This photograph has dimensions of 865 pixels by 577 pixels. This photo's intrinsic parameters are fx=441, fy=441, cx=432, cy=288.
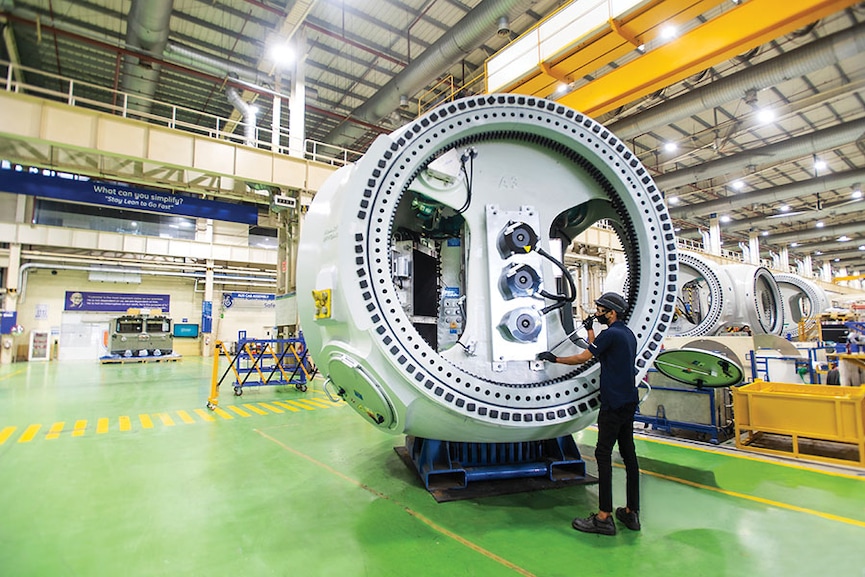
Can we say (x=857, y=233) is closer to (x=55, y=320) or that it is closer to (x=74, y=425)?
(x=74, y=425)

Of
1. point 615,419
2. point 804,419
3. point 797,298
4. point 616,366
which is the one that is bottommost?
point 804,419

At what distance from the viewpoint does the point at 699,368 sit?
165 inches

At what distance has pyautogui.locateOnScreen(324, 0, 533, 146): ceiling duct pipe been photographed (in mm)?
8867

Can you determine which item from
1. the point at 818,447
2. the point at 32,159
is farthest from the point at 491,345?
the point at 32,159

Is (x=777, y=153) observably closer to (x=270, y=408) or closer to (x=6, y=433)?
(x=270, y=408)

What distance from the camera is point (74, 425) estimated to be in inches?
207

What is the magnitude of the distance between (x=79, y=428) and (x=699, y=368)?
22.1 feet

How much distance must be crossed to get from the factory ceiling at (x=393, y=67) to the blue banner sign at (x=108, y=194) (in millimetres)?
2209

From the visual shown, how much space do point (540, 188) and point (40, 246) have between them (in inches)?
783

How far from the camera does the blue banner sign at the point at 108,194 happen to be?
30.1ft

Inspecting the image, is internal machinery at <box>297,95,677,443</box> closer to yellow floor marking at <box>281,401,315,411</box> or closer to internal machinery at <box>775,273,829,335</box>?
yellow floor marking at <box>281,401,315,411</box>

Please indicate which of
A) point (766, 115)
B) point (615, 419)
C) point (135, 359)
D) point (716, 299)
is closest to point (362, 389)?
point (615, 419)

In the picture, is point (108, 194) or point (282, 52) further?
point (108, 194)

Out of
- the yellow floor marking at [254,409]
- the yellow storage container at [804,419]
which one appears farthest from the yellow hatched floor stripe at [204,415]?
the yellow storage container at [804,419]
